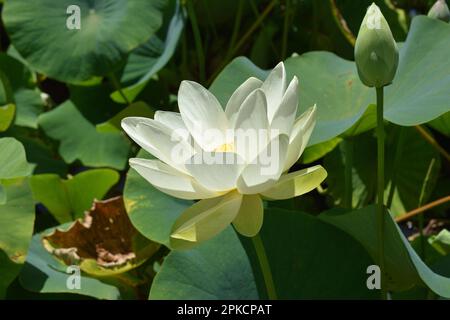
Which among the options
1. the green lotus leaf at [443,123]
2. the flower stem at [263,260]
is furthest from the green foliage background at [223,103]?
the flower stem at [263,260]

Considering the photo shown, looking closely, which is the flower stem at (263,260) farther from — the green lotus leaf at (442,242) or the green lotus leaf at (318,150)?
the green lotus leaf at (318,150)

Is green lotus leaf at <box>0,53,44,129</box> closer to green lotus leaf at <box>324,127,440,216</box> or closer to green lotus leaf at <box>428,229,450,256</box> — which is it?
green lotus leaf at <box>324,127,440,216</box>

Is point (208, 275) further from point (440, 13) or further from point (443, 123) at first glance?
point (440, 13)

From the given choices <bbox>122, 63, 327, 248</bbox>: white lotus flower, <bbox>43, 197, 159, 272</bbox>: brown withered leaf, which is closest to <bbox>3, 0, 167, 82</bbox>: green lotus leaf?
<bbox>43, 197, 159, 272</bbox>: brown withered leaf

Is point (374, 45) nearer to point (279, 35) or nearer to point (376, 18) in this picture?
point (376, 18)
